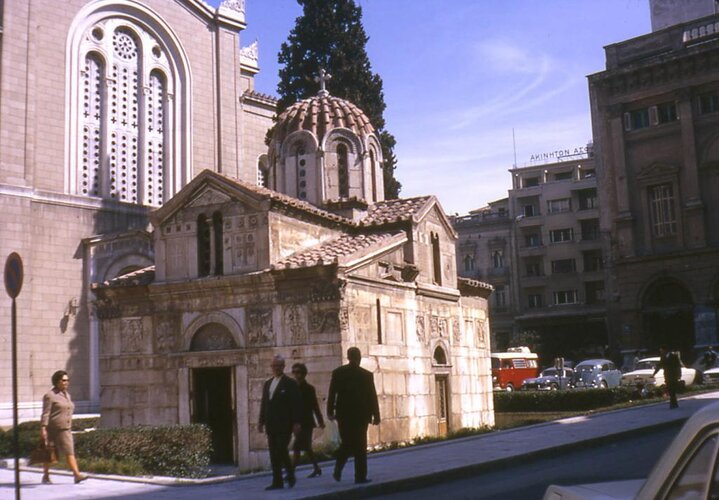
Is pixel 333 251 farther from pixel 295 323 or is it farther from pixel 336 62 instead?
pixel 336 62

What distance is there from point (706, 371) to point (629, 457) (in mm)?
24870

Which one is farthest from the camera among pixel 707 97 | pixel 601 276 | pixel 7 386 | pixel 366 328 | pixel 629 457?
pixel 601 276

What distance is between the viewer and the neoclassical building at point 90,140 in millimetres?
26234

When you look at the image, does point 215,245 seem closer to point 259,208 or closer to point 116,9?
point 259,208

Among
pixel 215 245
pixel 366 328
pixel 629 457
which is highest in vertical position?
pixel 215 245

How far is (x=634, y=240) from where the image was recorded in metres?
45.3

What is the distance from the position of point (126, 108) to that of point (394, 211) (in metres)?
13.6

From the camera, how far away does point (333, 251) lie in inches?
730

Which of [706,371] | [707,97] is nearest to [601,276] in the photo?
[707,97]

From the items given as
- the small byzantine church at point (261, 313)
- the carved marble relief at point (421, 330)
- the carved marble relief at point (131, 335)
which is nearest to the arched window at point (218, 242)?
the small byzantine church at point (261, 313)

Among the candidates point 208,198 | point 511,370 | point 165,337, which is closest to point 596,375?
point 511,370

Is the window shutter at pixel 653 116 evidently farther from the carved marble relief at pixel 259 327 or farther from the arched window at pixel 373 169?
the carved marble relief at pixel 259 327

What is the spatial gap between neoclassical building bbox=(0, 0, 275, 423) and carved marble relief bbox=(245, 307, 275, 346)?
1090 centimetres

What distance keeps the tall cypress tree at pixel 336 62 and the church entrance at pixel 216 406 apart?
621 inches
